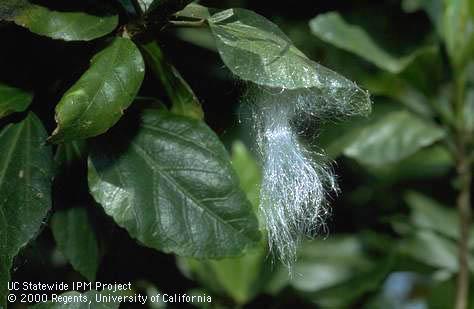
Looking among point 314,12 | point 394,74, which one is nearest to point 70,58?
point 394,74

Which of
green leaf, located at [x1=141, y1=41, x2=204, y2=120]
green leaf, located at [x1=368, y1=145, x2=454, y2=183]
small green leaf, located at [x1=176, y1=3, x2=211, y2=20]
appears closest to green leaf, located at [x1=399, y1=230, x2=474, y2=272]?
green leaf, located at [x1=368, y1=145, x2=454, y2=183]

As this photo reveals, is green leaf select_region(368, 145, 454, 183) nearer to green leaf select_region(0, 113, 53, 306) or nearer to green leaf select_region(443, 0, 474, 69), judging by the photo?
green leaf select_region(443, 0, 474, 69)

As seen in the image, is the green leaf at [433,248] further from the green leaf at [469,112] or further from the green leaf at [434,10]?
the green leaf at [434,10]

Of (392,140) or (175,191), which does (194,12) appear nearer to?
(175,191)

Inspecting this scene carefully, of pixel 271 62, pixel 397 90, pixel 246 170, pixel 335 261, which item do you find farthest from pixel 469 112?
pixel 271 62

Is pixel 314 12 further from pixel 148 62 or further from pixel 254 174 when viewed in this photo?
pixel 148 62

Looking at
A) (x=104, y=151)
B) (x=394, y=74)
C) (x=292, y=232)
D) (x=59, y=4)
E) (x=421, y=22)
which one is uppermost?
(x=59, y=4)
